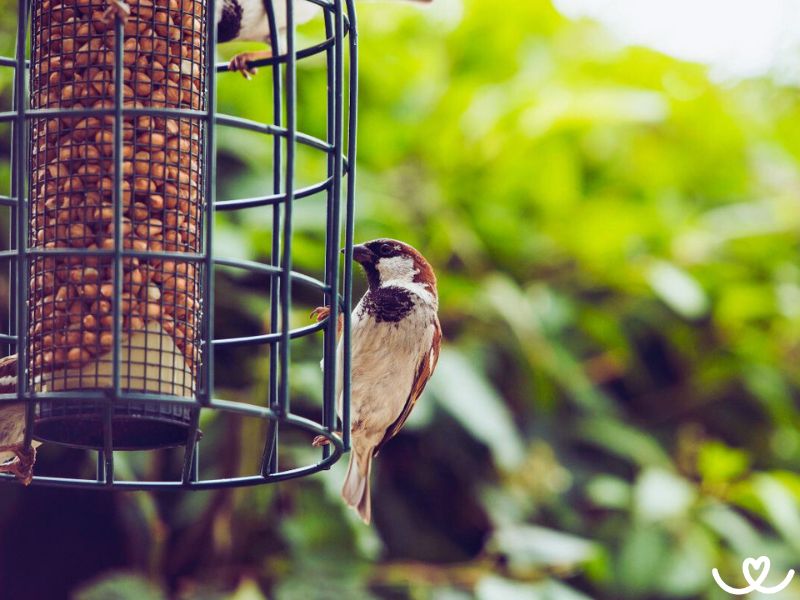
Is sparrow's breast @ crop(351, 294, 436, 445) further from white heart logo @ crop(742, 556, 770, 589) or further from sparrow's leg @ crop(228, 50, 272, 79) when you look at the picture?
white heart logo @ crop(742, 556, 770, 589)

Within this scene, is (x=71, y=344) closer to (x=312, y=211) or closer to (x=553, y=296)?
(x=312, y=211)

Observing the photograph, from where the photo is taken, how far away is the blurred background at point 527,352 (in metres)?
4.02

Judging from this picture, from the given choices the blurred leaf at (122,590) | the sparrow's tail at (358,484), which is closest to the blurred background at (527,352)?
the blurred leaf at (122,590)

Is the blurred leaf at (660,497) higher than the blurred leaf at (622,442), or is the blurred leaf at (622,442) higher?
the blurred leaf at (622,442)

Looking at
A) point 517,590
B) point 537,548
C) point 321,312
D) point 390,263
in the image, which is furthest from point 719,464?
point 321,312

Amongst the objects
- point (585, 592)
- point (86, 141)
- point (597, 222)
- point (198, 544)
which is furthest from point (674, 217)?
point (86, 141)

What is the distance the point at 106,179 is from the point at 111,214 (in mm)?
76

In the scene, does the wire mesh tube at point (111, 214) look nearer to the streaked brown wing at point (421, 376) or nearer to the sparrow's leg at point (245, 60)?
the sparrow's leg at point (245, 60)

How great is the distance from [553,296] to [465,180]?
62cm

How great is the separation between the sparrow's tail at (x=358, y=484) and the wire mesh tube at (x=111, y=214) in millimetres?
811

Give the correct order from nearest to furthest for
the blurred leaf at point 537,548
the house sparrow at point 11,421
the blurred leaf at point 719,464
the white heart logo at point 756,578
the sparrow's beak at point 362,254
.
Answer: the house sparrow at point 11,421
the sparrow's beak at point 362,254
the blurred leaf at point 537,548
the white heart logo at point 756,578
the blurred leaf at point 719,464

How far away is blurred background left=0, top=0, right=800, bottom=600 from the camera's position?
13.2 feet

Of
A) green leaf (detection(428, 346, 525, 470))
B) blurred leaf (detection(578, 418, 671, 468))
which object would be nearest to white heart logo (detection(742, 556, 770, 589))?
blurred leaf (detection(578, 418, 671, 468))

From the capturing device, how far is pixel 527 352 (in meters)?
4.57
